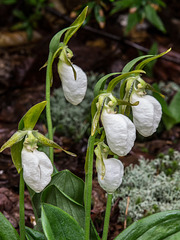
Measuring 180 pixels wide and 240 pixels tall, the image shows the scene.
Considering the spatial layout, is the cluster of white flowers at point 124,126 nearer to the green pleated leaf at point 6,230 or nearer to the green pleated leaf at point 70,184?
the green pleated leaf at point 70,184

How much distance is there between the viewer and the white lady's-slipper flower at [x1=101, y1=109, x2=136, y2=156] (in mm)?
1028

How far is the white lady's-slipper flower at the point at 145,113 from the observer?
1.11m

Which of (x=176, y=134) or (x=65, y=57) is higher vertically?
(x=65, y=57)

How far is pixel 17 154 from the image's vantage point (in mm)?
1179

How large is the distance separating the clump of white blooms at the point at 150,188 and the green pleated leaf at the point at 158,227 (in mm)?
497

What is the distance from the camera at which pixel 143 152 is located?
92.6 inches

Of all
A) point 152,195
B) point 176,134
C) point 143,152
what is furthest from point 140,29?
point 152,195

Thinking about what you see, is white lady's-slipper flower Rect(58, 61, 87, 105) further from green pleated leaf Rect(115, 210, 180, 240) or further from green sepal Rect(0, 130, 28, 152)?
green pleated leaf Rect(115, 210, 180, 240)

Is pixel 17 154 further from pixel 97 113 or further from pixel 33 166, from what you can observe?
pixel 97 113

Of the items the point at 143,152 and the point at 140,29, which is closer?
the point at 143,152

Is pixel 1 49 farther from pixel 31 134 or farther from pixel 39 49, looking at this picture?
pixel 31 134

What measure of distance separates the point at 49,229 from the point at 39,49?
2550 mm

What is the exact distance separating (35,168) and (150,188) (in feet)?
3.09

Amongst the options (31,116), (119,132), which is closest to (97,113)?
(119,132)
